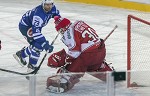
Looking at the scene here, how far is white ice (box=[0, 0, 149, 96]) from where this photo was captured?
355cm

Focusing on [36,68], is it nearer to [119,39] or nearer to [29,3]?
[119,39]

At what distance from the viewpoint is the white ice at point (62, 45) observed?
3549mm

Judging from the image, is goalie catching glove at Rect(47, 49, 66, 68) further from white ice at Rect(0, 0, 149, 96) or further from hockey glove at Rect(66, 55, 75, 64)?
white ice at Rect(0, 0, 149, 96)

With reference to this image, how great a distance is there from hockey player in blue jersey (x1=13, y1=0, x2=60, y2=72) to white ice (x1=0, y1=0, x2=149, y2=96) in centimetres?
16

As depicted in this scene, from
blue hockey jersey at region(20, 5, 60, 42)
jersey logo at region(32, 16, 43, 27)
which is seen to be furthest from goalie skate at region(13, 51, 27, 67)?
jersey logo at region(32, 16, 43, 27)

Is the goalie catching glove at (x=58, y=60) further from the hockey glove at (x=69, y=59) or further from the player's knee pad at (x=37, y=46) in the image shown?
the player's knee pad at (x=37, y=46)

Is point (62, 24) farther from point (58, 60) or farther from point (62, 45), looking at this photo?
point (62, 45)

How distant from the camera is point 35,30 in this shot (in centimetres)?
502

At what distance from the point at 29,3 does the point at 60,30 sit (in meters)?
6.16

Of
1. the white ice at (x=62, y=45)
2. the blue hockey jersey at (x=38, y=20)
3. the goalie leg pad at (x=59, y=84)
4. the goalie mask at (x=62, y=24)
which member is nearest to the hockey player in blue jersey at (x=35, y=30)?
the blue hockey jersey at (x=38, y=20)

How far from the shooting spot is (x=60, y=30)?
4766 millimetres

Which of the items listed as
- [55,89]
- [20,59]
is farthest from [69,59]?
[20,59]

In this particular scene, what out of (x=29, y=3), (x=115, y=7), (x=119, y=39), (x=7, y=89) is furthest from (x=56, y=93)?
(x=29, y=3)

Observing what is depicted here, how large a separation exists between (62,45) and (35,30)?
1.93 meters
